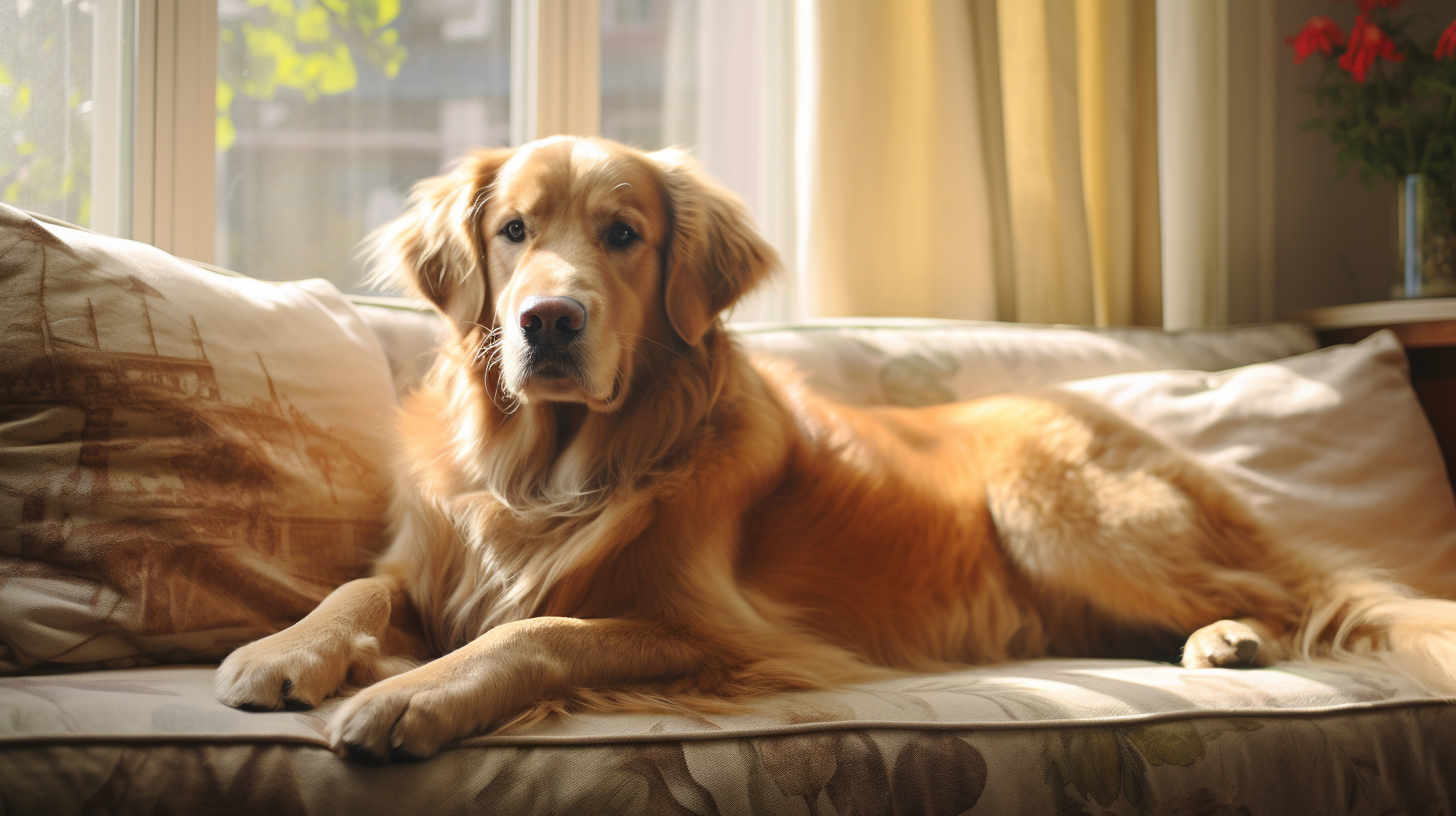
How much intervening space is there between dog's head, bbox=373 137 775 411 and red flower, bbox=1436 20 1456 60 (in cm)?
206

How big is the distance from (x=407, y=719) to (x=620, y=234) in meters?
0.87

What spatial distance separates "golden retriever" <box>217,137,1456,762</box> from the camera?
4.29ft

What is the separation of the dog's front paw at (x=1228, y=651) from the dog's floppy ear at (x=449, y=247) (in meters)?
1.37

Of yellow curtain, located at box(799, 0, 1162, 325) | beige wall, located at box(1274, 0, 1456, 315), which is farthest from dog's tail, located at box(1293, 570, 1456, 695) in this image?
beige wall, located at box(1274, 0, 1456, 315)

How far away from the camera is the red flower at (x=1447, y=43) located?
2.31 meters

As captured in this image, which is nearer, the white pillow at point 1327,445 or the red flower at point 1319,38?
the white pillow at point 1327,445

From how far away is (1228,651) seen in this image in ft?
4.88

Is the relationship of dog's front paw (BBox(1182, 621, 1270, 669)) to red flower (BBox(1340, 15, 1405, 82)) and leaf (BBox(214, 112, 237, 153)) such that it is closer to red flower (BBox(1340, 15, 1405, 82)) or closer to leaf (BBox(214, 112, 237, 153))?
red flower (BBox(1340, 15, 1405, 82))

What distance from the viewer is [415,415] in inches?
63.3

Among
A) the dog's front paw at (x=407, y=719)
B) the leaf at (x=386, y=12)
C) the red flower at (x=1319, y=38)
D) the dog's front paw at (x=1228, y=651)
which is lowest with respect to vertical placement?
the dog's front paw at (x=1228, y=651)

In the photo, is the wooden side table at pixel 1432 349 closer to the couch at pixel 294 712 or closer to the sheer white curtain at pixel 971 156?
the sheer white curtain at pixel 971 156

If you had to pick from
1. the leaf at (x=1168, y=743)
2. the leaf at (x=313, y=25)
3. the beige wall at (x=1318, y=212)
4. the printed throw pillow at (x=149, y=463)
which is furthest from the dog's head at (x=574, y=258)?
the beige wall at (x=1318, y=212)

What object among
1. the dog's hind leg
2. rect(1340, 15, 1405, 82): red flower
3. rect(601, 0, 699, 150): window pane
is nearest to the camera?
the dog's hind leg

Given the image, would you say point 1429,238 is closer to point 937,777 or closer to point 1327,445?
point 1327,445
